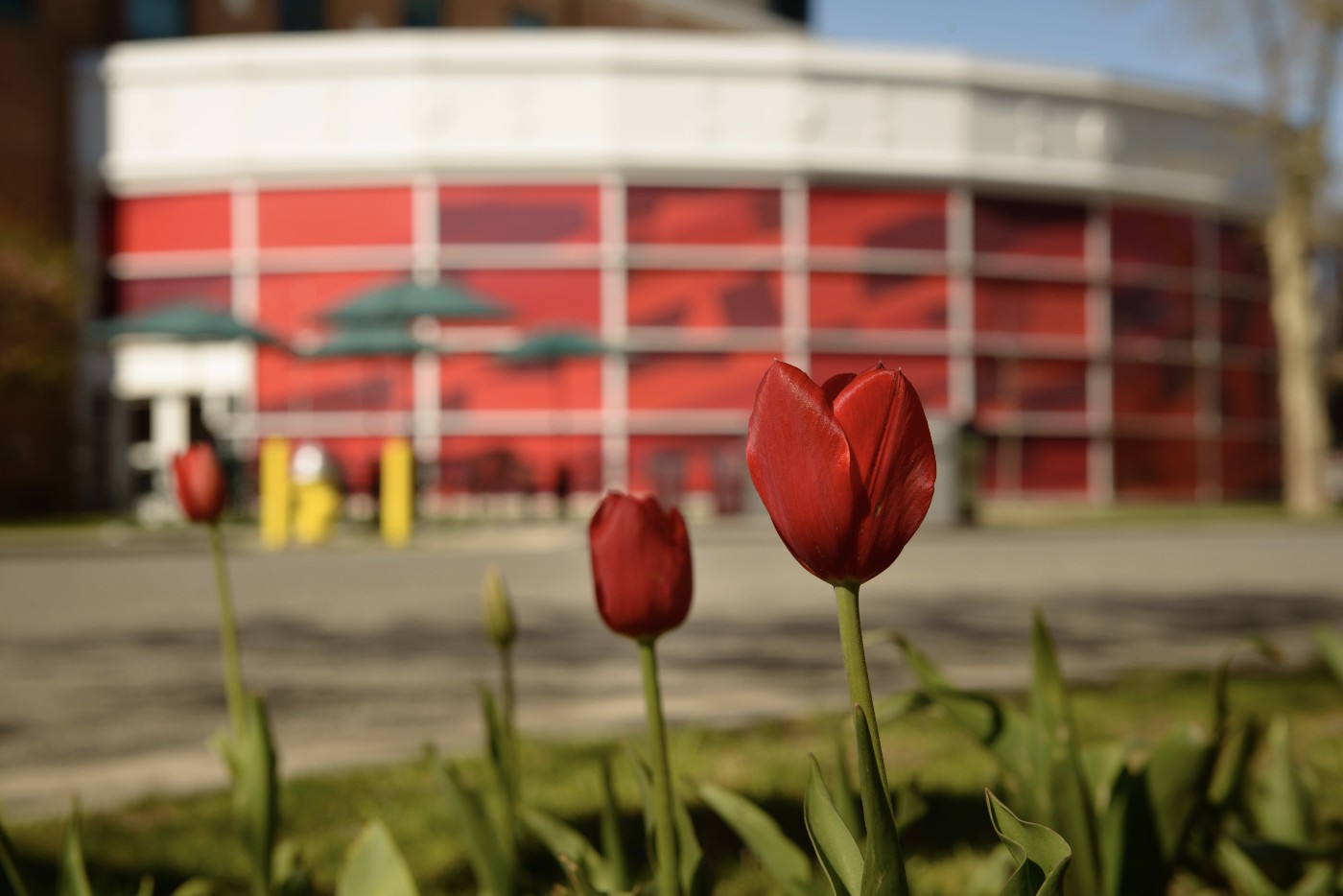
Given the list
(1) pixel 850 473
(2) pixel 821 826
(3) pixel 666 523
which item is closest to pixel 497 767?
(3) pixel 666 523

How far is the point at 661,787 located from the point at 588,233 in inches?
876

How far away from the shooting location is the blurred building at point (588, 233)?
22.8 meters

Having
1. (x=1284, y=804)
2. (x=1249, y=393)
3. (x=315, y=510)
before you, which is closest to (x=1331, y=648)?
(x=1284, y=804)

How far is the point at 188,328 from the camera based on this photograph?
1700cm

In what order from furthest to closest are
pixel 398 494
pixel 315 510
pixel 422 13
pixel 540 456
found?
pixel 422 13 → pixel 540 456 → pixel 398 494 → pixel 315 510

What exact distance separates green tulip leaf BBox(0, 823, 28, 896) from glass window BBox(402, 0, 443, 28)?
31249 millimetres

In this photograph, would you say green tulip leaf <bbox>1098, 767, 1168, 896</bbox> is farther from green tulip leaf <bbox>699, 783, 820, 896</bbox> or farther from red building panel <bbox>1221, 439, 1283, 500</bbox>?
red building panel <bbox>1221, 439, 1283, 500</bbox>

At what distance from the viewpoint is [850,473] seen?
841 mm

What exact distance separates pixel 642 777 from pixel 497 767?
0.48m

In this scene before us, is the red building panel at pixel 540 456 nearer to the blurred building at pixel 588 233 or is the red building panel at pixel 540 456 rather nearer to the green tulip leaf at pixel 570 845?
the blurred building at pixel 588 233


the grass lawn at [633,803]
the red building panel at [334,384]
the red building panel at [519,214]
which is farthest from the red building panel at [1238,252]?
the grass lawn at [633,803]

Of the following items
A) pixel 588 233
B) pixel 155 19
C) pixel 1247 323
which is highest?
pixel 155 19

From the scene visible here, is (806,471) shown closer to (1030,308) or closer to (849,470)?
(849,470)

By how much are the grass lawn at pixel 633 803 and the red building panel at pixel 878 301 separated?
19475mm
